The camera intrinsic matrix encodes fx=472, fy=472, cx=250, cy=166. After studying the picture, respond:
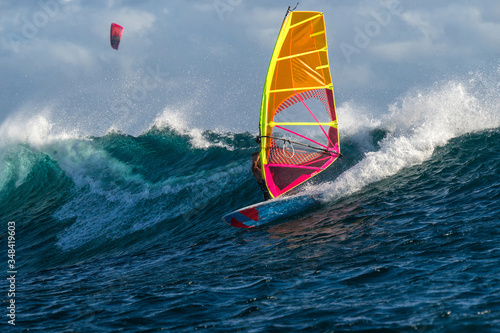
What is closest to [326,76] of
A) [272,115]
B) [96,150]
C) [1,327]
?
[272,115]

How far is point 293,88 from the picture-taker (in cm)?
1150

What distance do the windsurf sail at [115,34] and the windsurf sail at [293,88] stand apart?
1081 centimetres

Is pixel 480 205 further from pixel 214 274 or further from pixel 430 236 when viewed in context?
pixel 214 274

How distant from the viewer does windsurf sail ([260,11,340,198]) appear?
11.1m

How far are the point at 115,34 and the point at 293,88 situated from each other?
11.6 meters

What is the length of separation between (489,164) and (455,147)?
5.72ft

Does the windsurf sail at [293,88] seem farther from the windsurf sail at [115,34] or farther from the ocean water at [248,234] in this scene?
the windsurf sail at [115,34]

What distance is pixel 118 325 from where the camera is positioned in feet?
17.8

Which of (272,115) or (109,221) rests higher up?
(272,115)

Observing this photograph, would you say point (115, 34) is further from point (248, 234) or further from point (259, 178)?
point (248, 234)

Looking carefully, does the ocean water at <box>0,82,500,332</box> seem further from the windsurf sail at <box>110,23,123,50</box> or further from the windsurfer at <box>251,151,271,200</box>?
the windsurf sail at <box>110,23,123,50</box>

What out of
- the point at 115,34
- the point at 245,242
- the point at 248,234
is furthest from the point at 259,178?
the point at 115,34

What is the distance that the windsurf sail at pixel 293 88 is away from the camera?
36.3ft

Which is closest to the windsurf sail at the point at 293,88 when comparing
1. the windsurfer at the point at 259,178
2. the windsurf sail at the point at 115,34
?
the windsurfer at the point at 259,178
